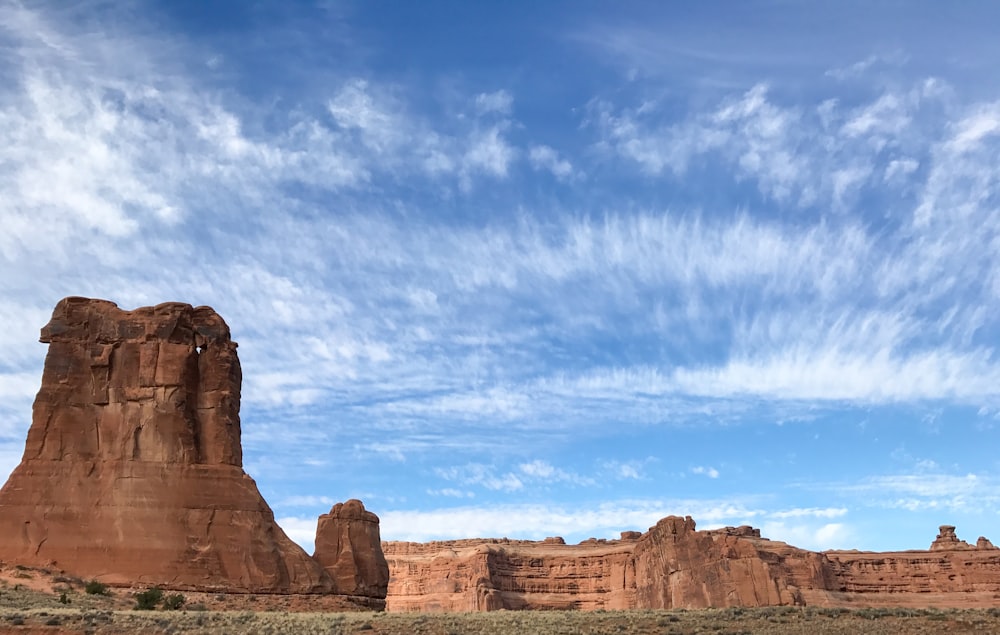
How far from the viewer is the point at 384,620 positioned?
30.2 metres

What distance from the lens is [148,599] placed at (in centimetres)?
3231

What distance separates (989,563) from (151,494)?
90.9 m

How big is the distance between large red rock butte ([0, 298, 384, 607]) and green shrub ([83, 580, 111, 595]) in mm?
1162

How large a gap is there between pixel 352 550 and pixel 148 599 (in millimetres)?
11778

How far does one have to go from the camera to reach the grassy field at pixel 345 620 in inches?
1036

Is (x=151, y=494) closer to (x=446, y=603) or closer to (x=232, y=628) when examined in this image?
(x=232, y=628)

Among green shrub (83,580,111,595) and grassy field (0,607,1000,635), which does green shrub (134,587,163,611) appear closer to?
green shrub (83,580,111,595)

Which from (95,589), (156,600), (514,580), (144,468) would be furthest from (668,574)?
(95,589)

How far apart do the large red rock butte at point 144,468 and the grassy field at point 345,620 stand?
142 cm

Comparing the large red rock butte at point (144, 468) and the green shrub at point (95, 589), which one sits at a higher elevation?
the large red rock butte at point (144, 468)

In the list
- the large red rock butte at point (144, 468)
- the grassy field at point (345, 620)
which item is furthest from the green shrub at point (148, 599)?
the large red rock butte at point (144, 468)

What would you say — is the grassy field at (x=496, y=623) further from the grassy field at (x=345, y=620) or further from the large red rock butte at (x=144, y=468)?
the large red rock butte at (x=144, y=468)

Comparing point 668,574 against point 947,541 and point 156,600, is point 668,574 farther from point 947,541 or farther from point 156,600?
point 156,600

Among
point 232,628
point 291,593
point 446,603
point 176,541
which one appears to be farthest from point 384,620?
point 446,603
